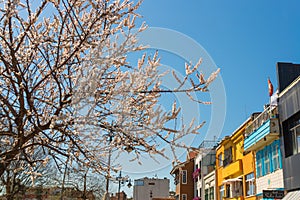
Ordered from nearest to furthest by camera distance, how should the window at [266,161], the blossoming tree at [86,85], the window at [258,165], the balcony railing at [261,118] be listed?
1. the blossoming tree at [86,85]
2. the balcony railing at [261,118]
3. the window at [266,161]
4. the window at [258,165]

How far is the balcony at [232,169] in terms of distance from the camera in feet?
71.2

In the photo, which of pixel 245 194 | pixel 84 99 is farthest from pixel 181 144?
pixel 245 194

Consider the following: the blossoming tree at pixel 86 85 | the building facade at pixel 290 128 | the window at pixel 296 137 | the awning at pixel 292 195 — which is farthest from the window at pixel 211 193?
the blossoming tree at pixel 86 85

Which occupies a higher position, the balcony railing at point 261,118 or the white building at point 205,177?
the balcony railing at point 261,118

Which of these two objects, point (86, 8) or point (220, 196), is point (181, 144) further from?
point (220, 196)

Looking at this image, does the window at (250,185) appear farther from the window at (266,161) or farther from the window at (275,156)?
the window at (275,156)

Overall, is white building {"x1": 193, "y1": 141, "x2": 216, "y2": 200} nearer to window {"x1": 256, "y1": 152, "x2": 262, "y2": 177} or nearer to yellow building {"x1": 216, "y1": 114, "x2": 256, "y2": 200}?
yellow building {"x1": 216, "y1": 114, "x2": 256, "y2": 200}

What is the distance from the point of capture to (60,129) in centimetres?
347

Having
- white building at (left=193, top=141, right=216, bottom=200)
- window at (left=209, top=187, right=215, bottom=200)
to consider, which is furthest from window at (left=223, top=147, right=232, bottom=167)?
window at (left=209, top=187, right=215, bottom=200)

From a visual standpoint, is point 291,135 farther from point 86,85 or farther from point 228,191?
point 86,85

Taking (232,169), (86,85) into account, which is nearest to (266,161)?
(232,169)

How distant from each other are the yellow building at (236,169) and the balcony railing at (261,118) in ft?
2.02

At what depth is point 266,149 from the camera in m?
17.2

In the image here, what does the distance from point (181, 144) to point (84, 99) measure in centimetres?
101
